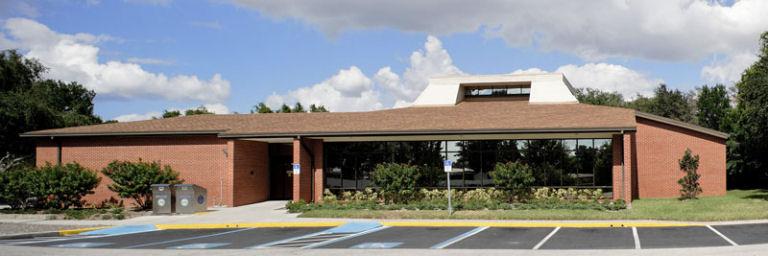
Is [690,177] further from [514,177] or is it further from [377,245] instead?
[377,245]

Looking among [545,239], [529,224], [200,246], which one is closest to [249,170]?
[529,224]

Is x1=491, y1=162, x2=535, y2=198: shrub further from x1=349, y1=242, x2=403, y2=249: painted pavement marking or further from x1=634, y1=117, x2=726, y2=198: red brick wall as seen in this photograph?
x1=349, y1=242, x2=403, y2=249: painted pavement marking

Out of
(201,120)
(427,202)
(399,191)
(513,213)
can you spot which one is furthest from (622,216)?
(201,120)

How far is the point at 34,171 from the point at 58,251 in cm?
1318

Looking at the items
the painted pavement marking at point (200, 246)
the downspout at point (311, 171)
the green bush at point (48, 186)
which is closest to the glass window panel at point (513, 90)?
the downspout at point (311, 171)

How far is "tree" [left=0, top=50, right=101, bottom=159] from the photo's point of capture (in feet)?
130

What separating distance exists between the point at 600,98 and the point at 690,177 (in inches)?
1938

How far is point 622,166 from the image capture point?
25.9 meters

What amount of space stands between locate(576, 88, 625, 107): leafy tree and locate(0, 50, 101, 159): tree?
47.3m

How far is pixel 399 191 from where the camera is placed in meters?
26.2

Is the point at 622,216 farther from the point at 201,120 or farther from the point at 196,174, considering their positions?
the point at 201,120

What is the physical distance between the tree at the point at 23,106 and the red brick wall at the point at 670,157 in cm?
3159

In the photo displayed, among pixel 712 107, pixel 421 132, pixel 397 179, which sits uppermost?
pixel 712 107

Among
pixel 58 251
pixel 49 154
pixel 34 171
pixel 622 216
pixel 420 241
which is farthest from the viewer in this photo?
pixel 49 154
